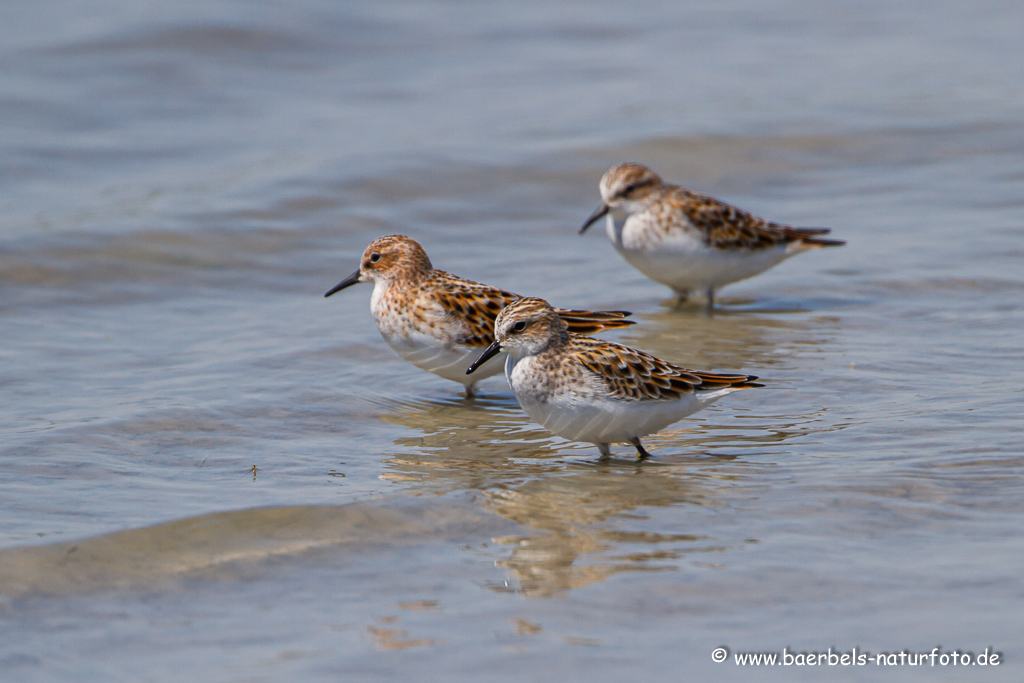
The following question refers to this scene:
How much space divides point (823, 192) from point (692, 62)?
6975 mm

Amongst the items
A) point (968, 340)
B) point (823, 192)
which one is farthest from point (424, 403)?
point (823, 192)

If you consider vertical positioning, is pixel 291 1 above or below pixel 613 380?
above

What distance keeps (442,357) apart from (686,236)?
3.74 m

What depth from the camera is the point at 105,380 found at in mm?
10164

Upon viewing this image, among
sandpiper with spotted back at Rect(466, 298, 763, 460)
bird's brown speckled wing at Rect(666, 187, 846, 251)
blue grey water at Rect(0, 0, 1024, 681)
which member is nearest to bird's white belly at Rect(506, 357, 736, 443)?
sandpiper with spotted back at Rect(466, 298, 763, 460)

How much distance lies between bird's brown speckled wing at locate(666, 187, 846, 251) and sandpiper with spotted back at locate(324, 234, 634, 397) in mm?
2955

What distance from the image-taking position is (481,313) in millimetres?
9516

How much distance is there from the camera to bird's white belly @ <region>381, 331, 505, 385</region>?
9375 millimetres

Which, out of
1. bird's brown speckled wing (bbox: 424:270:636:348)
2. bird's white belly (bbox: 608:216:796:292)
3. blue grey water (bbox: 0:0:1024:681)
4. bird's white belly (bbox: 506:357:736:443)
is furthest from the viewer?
bird's white belly (bbox: 608:216:796:292)

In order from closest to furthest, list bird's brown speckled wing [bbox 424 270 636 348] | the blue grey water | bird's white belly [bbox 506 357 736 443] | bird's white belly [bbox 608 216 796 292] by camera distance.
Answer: the blue grey water → bird's white belly [bbox 506 357 736 443] → bird's brown speckled wing [bbox 424 270 636 348] → bird's white belly [bbox 608 216 796 292]

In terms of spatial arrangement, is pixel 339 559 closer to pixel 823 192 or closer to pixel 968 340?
pixel 968 340

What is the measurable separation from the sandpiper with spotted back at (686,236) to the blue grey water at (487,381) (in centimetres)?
54

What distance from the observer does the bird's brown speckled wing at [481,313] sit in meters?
9.34

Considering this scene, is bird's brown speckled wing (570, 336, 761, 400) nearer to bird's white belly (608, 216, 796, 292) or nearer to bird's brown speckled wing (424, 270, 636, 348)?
bird's brown speckled wing (424, 270, 636, 348)
